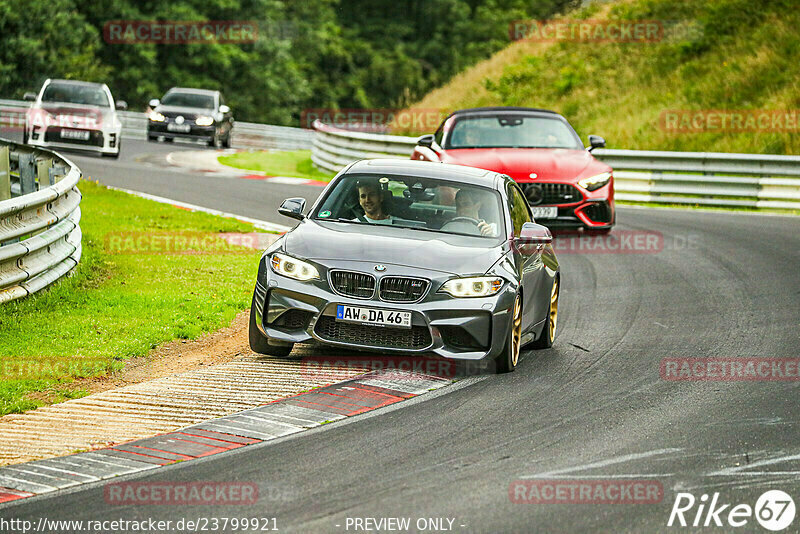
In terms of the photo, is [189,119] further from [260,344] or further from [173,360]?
[260,344]

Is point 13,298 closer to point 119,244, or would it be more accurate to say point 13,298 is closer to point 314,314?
point 314,314

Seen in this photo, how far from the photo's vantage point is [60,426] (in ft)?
23.2

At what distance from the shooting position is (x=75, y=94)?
92.4 ft

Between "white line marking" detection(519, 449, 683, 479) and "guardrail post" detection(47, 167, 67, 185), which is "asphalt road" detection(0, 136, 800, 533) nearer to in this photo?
"white line marking" detection(519, 449, 683, 479)

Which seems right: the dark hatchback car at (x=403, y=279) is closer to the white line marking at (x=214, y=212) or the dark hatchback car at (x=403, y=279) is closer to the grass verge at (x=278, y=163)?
the white line marking at (x=214, y=212)

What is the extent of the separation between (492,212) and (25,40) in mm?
41267

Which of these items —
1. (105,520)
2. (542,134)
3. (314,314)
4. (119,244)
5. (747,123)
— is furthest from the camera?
(747,123)

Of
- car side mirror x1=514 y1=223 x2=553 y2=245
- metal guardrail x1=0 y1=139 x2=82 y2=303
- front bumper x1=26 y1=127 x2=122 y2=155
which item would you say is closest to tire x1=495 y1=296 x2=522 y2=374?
car side mirror x1=514 y1=223 x2=553 y2=245

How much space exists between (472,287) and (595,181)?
7926mm

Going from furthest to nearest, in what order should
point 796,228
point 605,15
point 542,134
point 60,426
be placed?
point 605,15
point 796,228
point 542,134
point 60,426

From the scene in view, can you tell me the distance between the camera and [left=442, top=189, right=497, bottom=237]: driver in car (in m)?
9.59

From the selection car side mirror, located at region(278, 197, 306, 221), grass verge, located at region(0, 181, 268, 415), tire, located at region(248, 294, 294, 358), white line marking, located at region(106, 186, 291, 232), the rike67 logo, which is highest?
car side mirror, located at region(278, 197, 306, 221)

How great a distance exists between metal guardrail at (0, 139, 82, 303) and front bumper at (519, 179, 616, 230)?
6197 millimetres

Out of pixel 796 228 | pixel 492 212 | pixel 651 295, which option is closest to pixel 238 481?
pixel 492 212
